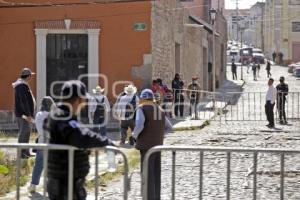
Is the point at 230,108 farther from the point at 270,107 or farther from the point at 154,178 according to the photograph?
the point at 154,178

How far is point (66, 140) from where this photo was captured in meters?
6.84

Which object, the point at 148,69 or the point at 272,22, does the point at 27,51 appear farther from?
the point at 272,22

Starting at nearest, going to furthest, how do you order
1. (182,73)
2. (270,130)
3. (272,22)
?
(270,130), (182,73), (272,22)

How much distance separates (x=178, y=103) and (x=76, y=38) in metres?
4.64

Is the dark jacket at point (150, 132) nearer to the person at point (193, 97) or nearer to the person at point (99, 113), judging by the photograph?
the person at point (99, 113)

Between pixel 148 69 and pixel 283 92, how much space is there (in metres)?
5.29

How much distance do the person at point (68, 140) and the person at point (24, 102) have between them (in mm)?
4655

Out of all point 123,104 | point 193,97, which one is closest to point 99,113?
point 123,104

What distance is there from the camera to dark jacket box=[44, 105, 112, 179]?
22.0 ft

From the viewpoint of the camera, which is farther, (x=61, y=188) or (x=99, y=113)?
(x=99, y=113)

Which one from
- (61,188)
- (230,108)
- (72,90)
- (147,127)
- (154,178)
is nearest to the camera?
(72,90)

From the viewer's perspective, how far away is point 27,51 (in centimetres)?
2284

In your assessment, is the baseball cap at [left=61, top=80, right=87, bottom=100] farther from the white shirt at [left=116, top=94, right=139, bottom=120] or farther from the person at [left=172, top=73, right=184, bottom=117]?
the person at [left=172, top=73, right=184, bottom=117]

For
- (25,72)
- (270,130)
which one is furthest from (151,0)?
(25,72)
